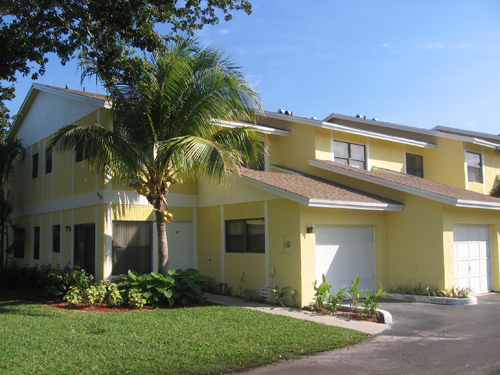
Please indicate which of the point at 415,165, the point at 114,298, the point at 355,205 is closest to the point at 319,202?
the point at 355,205

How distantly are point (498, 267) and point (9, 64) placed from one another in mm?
15105

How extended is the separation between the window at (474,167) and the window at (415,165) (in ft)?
5.84

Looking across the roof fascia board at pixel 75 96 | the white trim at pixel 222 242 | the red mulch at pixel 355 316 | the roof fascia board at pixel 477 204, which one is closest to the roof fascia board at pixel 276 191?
the white trim at pixel 222 242

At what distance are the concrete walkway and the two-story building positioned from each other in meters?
0.62

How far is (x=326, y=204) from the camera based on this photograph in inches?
456

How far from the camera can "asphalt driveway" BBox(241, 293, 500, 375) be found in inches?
251

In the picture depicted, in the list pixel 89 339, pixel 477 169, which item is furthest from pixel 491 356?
pixel 477 169

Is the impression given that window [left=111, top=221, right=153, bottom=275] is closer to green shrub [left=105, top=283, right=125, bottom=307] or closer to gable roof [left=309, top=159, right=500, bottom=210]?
green shrub [left=105, top=283, right=125, bottom=307]

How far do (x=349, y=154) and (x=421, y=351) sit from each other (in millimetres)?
10682

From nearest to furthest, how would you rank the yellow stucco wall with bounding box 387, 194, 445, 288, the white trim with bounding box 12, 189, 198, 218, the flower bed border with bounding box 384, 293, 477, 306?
the flower bed border with bounding box 384, 293, 477, 306
the yellow stucco wall with bounding box 387, 194, 445, 288
the white trim with bounding box 12, 189, 198, 218

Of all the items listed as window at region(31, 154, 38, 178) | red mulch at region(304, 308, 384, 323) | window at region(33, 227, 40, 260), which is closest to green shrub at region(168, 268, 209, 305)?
red mulch at region(304, 308, 384, 323)

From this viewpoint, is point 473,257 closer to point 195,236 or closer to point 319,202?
point 319,202

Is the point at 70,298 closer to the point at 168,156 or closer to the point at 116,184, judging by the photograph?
the point at 116,184

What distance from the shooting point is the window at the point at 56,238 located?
52.8ft
